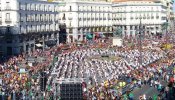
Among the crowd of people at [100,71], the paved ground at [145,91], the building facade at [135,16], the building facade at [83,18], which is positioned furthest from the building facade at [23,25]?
the building facade at [135,16]

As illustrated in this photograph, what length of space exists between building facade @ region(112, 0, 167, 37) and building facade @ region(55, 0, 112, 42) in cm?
442

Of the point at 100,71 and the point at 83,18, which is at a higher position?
the point at 83,18

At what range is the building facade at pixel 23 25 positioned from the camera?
8312cm

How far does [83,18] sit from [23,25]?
39.4 m

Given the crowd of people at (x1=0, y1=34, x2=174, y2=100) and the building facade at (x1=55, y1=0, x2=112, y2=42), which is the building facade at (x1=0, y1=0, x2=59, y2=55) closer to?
the crowd of people at (x1=0, y1=34, x2=174, y2=100)

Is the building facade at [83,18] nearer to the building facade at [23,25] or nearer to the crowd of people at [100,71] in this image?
the building facade at [23,25]

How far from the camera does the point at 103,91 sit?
138 feet

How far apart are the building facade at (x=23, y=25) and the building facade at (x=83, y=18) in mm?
19279

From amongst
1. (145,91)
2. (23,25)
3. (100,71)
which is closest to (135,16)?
(23,25)

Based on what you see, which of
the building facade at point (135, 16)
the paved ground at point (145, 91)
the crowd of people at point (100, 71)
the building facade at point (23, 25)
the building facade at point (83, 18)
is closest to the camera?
the crowd of people at point (100, 71)

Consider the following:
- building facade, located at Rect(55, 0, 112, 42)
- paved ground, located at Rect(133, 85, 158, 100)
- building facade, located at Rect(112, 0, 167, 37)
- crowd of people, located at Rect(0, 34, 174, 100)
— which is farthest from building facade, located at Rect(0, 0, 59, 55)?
building facade, located at Rect(112, 0, 167, 37)

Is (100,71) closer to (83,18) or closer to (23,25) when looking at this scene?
(23,25)

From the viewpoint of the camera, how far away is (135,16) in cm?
13888

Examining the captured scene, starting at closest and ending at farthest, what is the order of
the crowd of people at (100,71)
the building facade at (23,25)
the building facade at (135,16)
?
the crowd of people at (100,71) → the building facade at (23,25) → the building facade at (135,16)
